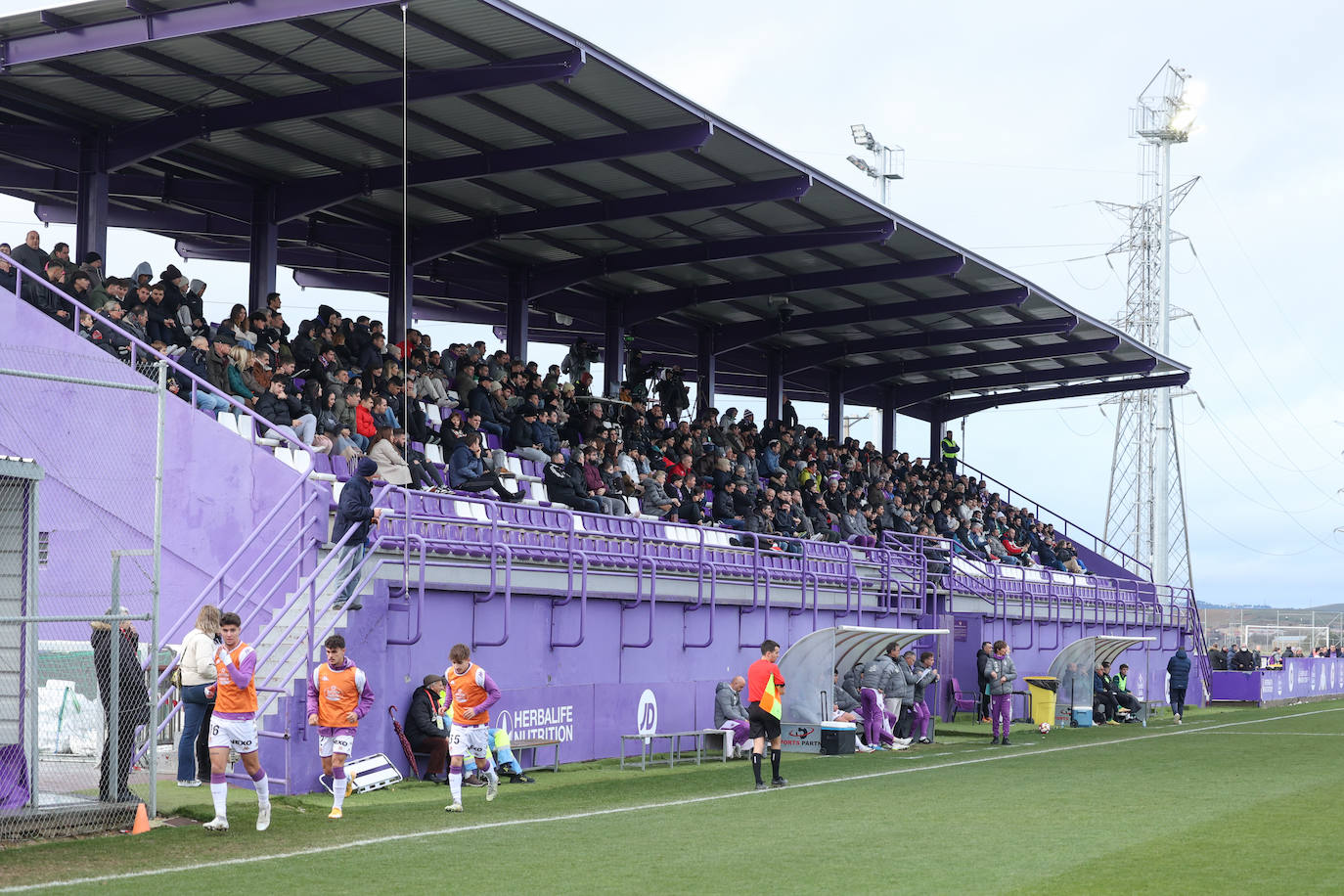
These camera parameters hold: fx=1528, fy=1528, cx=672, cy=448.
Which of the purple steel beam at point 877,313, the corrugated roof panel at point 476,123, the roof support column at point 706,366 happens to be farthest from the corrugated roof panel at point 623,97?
the roof support column at point 706,366

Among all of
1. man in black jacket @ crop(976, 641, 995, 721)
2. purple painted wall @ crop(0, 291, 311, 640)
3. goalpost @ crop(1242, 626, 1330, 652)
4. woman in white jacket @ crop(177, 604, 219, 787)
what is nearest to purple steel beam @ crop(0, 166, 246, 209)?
purple painted wall @ crop(0, 291, 311, 640)

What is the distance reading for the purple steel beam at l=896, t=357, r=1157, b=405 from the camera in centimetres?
4394

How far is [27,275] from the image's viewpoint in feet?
63.3

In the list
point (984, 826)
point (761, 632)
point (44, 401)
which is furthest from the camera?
point (761, 632)

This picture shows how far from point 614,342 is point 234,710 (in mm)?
24269

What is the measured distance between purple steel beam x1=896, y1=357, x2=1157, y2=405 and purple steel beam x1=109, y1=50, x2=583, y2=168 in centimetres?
2654

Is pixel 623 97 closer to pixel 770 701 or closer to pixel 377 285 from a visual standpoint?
pixel 770 701

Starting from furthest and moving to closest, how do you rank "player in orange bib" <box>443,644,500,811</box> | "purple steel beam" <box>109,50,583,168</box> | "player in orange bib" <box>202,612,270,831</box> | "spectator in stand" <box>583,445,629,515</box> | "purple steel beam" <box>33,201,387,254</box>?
"purple steel beam" <box>33,201,387,254</box> → "spectator in stand" <box>583,445,629,515</box> → "purple steel beam" <box>109,50,583,168</box> → "player in orange bib" <box>443,644,500,811</box> → "player in orange bib" <box>202,612,270,831</box>

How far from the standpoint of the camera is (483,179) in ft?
92.2

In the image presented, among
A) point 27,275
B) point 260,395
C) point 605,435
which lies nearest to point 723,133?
point 605,435

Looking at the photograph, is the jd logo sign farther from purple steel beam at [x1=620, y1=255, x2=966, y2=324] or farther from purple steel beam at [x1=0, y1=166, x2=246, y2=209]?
purple steel beam at [x1=620, y1=255, x2=966, y2=324]

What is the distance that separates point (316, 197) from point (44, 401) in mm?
9090

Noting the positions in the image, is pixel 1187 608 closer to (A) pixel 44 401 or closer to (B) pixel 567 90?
(B) pixel 567 90

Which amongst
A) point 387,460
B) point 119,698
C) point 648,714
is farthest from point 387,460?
point 119,698
